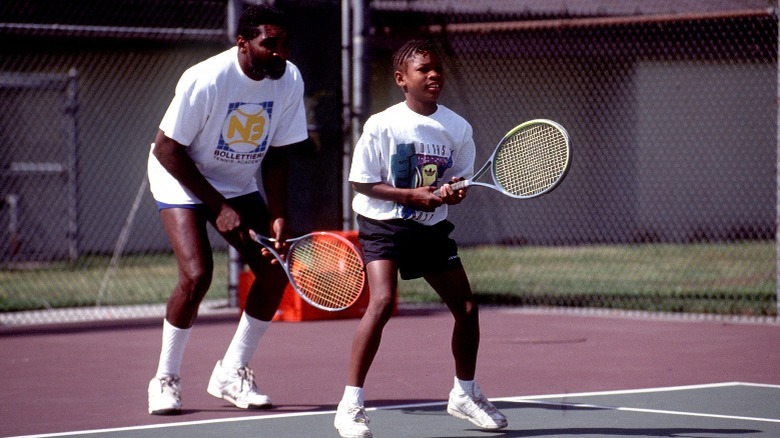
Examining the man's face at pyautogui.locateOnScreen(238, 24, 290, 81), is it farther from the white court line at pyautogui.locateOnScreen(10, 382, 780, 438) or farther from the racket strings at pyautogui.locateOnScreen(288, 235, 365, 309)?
the white court line at pyautogui.locateOnScreen(10, 382, 780, 438)

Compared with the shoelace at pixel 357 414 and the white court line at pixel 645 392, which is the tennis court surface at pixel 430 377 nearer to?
the white court line at pixel 645 392

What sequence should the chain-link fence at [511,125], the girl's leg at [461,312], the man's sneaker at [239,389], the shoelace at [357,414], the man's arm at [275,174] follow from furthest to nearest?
the chain-link fence at [511,125] → the man's arm at [275,174] → the man's sneaker at [239,389] → the girl's leg at [461,312] → the shoelace at [357,414]

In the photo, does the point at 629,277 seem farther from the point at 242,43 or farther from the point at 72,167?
the point at 242,43

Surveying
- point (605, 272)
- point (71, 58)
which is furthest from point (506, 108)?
point (71, 58)

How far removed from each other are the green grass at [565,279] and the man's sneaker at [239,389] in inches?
202

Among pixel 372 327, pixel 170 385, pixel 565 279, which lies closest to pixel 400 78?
pixel 372 327

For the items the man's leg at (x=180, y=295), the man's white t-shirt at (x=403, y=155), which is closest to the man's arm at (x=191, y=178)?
the man's leg at (x=180, y=295)

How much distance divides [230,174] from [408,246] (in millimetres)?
1176

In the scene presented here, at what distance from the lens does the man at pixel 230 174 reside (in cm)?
628

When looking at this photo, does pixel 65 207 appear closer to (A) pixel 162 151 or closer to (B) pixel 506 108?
(B) pixel 506 108

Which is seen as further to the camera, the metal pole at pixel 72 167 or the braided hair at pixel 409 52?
the metal pole at pixel 72 167

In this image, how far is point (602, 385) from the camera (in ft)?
23.9

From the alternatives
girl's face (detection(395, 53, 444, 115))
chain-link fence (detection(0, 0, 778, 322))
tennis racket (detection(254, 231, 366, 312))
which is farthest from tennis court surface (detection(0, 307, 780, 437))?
chain-link fence (detection(0, 0, 778, 322))

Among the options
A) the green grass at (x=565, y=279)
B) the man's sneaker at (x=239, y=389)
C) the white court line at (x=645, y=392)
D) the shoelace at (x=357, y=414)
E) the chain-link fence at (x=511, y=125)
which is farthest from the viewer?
the chain-link fence at (x=511, y=125)
